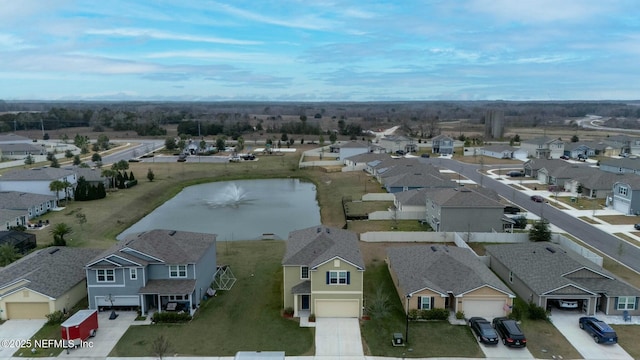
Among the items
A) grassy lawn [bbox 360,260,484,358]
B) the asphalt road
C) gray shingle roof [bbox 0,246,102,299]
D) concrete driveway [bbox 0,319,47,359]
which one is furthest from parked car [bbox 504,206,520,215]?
concrete driveway [bbox 0,319,47,359]

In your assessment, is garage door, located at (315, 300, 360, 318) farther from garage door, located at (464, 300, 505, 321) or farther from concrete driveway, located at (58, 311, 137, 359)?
concrete driveway, located at (58, 311, 137, 359)

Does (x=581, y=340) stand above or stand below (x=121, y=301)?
below

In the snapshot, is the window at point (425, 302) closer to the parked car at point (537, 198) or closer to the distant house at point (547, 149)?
the parked car at point (537, 198)

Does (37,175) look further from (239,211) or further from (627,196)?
(627,196)

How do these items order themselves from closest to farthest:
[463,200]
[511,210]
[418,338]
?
[418,338] → [463,200] → [511,210]

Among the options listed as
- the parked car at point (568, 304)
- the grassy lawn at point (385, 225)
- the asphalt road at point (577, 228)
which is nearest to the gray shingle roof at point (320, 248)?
the parked car at point (568, 304)

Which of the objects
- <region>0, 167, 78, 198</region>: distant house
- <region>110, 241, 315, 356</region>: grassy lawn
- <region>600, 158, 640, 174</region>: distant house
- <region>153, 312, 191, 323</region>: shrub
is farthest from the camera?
<region>600, 158, 640, 174</region>: distant house

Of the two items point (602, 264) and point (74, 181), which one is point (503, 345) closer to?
point (602, 264)

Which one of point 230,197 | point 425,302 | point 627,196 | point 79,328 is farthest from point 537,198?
point 79,328
